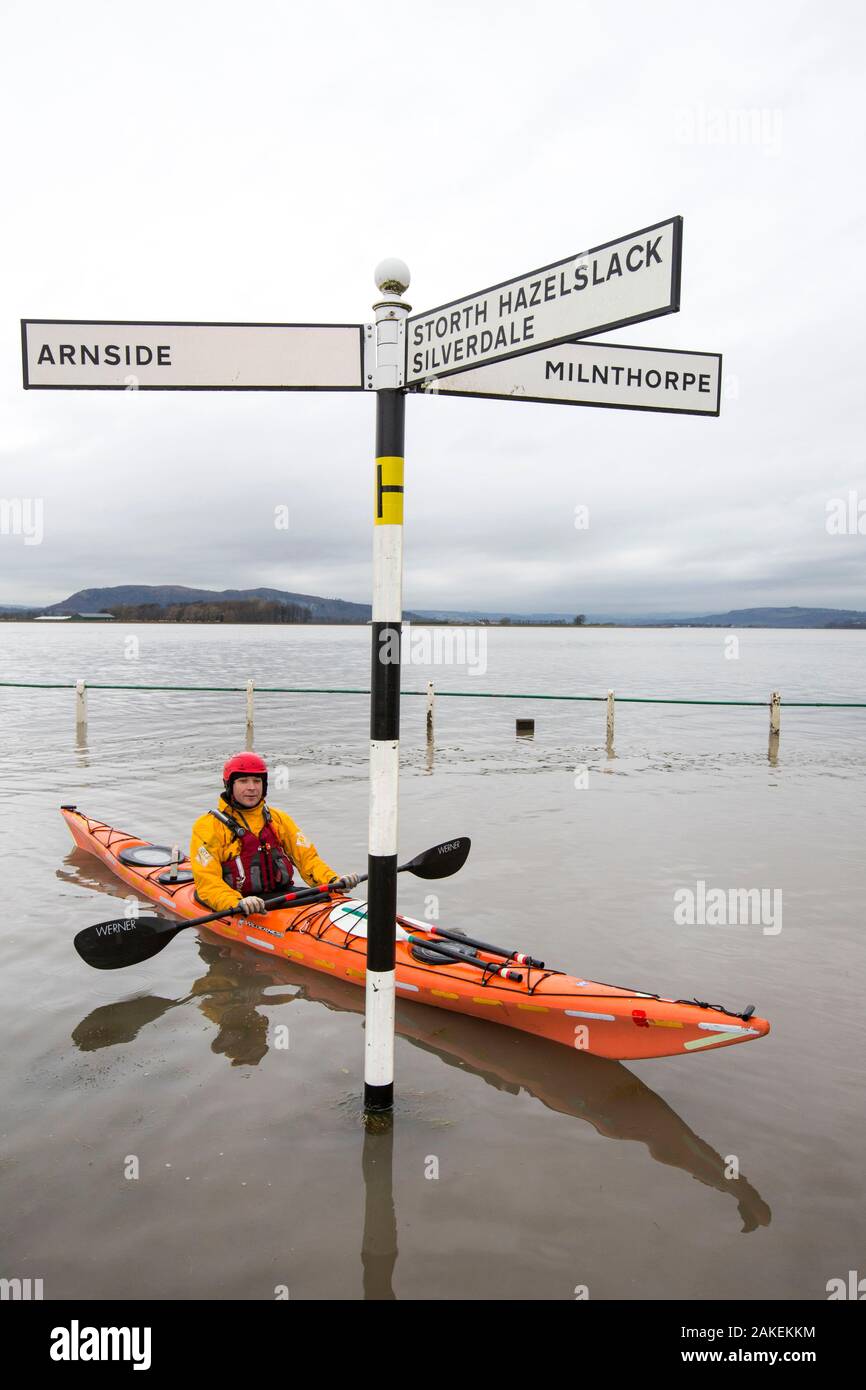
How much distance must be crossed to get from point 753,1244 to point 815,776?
12.0m

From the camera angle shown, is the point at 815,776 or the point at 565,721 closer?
the point at 815,776

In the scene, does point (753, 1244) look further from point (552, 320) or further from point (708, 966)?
point (552, 320)

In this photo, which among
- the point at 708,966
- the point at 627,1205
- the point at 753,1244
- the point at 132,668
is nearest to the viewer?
the point at 753,1244

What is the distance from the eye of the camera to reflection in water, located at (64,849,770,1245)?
11.4 feet

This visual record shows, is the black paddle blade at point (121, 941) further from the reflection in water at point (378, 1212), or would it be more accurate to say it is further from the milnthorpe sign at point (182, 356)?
the milnthorpe sign at point (182, 356)

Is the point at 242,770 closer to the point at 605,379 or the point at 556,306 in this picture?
the point at 605,379

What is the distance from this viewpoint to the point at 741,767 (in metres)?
14.6

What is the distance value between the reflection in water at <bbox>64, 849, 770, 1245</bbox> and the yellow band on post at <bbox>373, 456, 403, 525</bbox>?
2689 mm

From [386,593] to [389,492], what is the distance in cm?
41

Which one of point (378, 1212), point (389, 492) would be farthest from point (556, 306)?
point (378, 1212)

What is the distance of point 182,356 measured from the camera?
3.44 m

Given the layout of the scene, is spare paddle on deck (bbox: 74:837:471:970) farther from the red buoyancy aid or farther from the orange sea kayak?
the red buoyancy aid

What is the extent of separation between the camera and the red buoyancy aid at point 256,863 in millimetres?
5922

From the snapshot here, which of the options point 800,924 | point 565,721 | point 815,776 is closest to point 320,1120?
point 800,924
